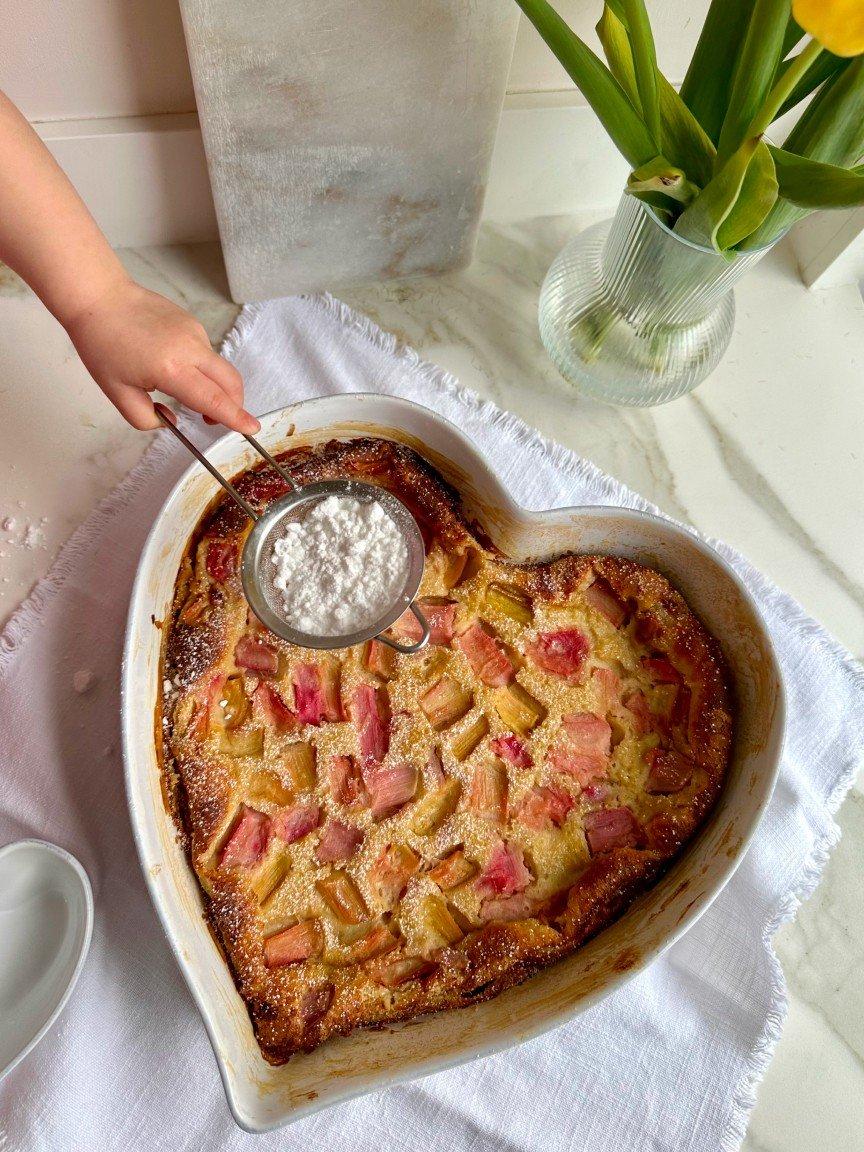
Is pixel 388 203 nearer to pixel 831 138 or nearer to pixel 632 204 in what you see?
pixel 632 204

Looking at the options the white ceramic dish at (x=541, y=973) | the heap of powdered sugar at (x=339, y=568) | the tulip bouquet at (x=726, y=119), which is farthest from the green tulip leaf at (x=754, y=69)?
the heap of powdered sugar at (x=339, y=568)

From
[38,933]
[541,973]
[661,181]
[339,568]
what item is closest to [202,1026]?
[38,933]

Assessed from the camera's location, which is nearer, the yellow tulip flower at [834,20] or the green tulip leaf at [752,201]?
the yellow tulip flower at [834,20]

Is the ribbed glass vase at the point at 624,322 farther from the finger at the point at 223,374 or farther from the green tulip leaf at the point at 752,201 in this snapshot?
the finger at the point at 223,374

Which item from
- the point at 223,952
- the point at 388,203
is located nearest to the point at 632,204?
the point at 388,203

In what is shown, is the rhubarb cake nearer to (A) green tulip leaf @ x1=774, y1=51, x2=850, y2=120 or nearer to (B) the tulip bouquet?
(B) the tulip bouquet

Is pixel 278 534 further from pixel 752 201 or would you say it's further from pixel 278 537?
pixel 752 201
